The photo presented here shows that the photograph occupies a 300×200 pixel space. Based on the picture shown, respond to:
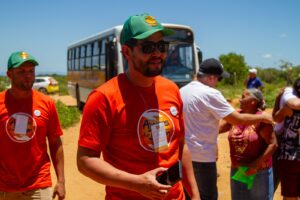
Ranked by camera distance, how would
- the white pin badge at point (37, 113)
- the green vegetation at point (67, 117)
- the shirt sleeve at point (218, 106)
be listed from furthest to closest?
the green vegetation at point (67, 117) < the shirt sleeve at point (218, 106) < the white pin badge at point (37, 113)

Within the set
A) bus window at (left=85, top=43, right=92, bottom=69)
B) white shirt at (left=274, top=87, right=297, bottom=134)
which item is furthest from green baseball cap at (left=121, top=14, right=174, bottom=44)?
bus window at (left=85, top=43, right=92, bottom=69)

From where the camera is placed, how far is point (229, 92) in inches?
1060

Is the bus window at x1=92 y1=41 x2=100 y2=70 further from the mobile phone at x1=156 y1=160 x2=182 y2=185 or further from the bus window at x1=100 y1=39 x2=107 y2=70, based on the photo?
the mobile phone at x1=156 y1=160 x2=182 y2=185

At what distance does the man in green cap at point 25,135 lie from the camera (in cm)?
357

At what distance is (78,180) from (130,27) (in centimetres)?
554

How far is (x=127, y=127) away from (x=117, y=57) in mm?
9868

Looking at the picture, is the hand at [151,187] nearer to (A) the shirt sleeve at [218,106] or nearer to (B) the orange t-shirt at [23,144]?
(B) the orange t-shirt at [23,144]


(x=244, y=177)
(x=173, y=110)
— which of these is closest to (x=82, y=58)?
(x=244, y=177)

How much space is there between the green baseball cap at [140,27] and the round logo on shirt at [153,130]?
0.43m

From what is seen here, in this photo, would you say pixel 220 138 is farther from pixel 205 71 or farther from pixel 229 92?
pixel 229 92

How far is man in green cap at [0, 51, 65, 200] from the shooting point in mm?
3572

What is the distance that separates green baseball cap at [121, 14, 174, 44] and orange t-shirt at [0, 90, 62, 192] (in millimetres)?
1675

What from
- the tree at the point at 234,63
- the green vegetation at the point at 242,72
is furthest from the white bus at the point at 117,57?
the tree at the point at 234,63

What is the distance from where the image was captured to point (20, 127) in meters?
3.66
